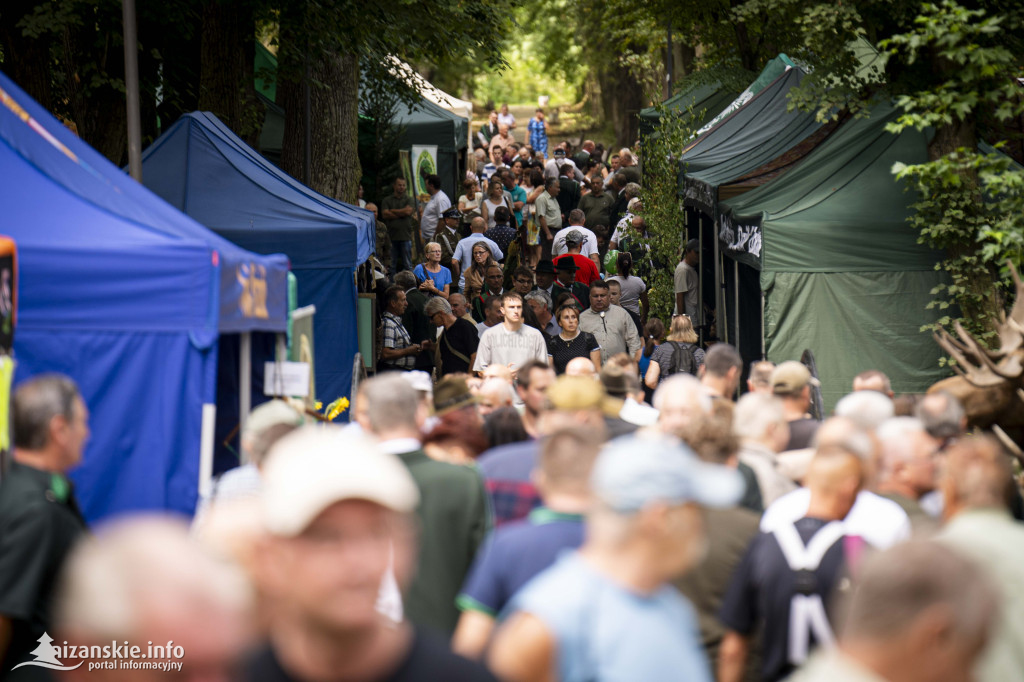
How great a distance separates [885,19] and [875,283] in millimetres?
2845

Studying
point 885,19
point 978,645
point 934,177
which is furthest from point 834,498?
point 885,19

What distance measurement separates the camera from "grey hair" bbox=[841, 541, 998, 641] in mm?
→ 2338

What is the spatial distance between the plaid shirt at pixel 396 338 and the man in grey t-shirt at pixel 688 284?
4885mm

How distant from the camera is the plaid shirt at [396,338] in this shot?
12.8 metres

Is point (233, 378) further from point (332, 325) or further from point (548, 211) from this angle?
point (548, 211)

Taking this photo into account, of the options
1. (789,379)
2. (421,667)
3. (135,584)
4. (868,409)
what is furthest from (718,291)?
(135,584)

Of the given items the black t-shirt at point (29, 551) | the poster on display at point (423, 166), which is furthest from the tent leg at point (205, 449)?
the poster on display at point (423, 166)

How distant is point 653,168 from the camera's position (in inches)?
736

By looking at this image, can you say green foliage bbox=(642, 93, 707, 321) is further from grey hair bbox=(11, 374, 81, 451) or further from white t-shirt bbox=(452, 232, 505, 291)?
grey hair bbox=(11, 374, 81, 451)

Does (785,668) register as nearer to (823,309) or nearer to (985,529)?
(985,529)

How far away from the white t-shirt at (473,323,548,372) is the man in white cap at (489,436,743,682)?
7.60 m

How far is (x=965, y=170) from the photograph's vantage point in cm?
1178

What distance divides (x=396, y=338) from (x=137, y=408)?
6179 millimetres

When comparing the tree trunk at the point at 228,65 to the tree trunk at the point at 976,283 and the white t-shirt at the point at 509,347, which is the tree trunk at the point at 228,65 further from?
the tree trunk at the point at 976,283
